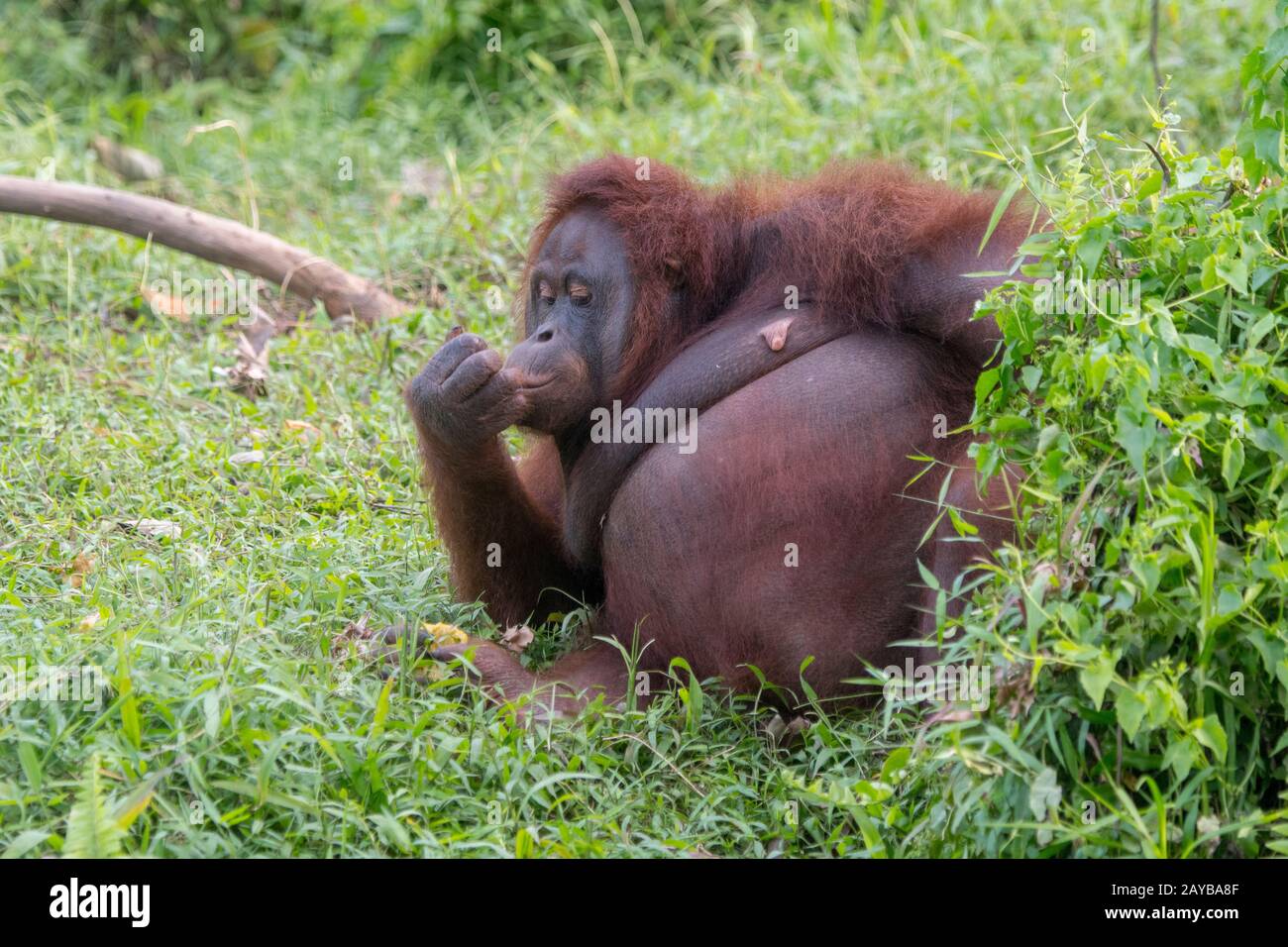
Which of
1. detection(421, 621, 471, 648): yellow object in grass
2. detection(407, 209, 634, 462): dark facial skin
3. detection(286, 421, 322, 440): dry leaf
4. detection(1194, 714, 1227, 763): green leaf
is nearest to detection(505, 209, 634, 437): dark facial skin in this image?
detection(407, 209, 634, 462): dark facial skin

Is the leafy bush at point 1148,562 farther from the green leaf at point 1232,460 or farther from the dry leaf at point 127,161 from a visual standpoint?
the dry leaf at point 127,161

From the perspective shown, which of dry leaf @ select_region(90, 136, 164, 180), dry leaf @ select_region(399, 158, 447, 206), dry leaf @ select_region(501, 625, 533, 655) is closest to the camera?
dry leaf @ select_region(501, 625, 533, 655)

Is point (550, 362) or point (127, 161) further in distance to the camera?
point (127, 161)

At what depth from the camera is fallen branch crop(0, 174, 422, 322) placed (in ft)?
17.7

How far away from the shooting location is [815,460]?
10.9ft

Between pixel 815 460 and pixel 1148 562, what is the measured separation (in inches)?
41.1

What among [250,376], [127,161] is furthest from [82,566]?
[127,161]

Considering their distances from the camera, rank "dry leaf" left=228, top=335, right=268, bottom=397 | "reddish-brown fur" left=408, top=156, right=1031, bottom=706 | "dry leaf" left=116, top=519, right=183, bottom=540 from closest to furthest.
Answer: "reddish-brown fur" left=408, top=156, right=1031, bottom=706 → "dry leaf" left=116, top=519, right=183, bottom=540 → "dry leaf" left=228, top=335, right=268, bottom=397

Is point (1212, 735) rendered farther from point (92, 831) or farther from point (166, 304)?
point (166, 304)

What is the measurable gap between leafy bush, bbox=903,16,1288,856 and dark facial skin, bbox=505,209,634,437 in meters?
1.11

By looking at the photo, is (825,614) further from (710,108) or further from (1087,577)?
(710,108)

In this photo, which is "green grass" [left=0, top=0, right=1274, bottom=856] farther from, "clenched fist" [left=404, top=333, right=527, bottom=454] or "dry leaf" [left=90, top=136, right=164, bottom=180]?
"clenched fist" [left=404, top=333, right=527, bottom=454]

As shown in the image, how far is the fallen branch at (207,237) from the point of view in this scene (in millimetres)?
5391
